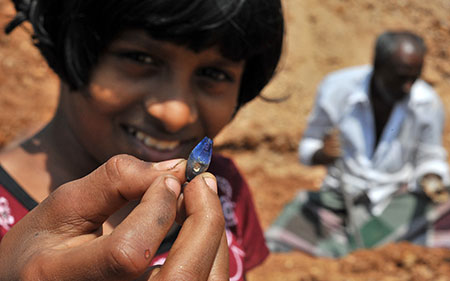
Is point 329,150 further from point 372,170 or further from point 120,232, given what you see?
point 120,232

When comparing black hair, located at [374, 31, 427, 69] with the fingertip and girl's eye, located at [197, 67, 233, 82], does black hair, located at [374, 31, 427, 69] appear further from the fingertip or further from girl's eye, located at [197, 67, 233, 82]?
the fingertip

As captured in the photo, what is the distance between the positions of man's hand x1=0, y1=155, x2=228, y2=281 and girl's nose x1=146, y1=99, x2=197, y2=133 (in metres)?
0.39

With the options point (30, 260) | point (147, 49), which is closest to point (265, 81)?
point (147, 49)

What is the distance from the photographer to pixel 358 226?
152 inches

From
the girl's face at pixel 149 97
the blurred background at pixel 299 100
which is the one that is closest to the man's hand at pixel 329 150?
the blurred background at pixel 299 100

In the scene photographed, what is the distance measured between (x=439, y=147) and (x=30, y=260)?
3.76 m

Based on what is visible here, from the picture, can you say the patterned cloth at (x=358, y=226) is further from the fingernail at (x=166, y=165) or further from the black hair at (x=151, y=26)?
the fingernail at (x=166, y=165)

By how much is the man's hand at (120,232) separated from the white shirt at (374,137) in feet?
10.2

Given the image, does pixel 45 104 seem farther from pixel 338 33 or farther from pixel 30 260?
pixel 30 260

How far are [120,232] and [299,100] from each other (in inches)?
233

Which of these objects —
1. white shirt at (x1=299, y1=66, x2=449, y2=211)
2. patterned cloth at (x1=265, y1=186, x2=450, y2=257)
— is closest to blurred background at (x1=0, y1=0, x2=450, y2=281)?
patterned cloth at (x1=265, y1=186, x2=450, y2=257)

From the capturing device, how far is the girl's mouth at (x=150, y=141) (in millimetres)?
1255

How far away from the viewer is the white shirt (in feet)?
12.1

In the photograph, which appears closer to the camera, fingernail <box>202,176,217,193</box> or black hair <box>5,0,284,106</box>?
fingernail <box>202,176,217,193</box>
